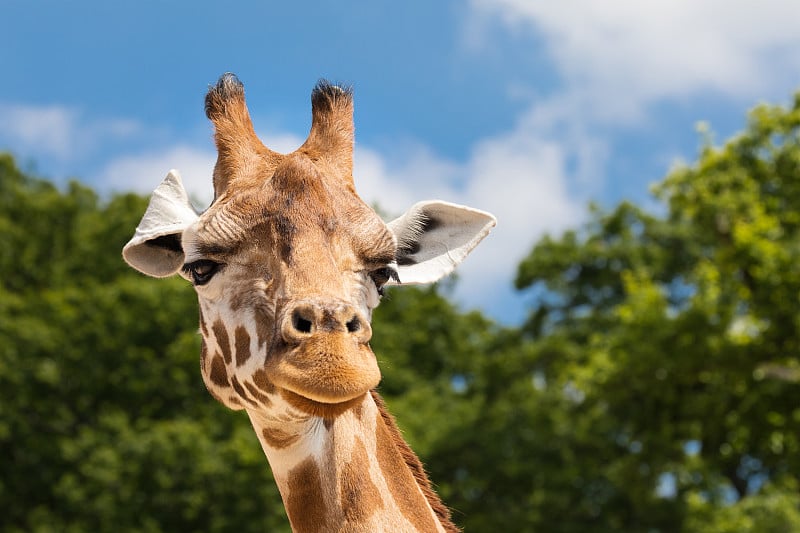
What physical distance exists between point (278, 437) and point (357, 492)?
1.28ft

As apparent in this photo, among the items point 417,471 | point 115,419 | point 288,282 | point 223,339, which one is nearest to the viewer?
point 288,282

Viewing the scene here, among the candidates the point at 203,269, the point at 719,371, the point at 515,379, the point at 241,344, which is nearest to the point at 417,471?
the point at 241,344

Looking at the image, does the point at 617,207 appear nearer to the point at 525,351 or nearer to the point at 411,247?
the point at 525,351

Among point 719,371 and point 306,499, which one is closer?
point 306,499

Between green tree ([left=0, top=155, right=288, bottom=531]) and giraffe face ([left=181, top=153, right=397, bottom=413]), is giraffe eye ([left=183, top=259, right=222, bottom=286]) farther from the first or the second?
green tree ([left=0, top=155, right=288, bottom=531])

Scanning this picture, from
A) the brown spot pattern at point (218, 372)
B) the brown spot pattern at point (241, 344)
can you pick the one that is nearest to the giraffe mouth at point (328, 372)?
the brown spot pattern at point (241, 344)

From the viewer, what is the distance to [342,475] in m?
4.27

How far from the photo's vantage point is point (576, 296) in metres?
39.5

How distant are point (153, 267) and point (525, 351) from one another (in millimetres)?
31914

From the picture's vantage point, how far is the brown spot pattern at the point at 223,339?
14.3 ft

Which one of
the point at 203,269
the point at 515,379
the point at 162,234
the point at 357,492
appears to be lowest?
the point at 357,492

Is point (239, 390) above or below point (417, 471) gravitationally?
above

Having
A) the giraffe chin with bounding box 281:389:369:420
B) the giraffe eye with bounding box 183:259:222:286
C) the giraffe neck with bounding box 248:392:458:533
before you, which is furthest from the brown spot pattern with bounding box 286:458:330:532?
the giraffe eye with bounding box 183:259:222:286

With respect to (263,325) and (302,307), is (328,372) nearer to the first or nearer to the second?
(302,307)
